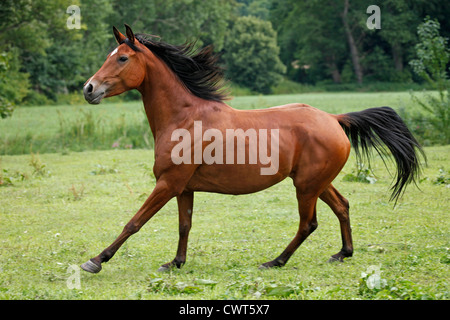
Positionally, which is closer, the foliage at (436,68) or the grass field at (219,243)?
the grass field at (219,243)

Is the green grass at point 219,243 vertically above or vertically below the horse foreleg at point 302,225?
below

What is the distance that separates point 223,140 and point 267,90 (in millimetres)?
47559

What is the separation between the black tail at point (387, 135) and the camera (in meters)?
6.04

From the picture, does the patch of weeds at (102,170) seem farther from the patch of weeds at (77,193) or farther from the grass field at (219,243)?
the patch of weeds at (77,193)

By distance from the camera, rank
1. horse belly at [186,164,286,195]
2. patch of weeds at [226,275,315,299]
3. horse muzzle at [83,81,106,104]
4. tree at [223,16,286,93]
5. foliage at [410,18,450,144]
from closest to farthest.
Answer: patch of weeds at [226,275,315,299]
horse muzzle at [83,81,106,104]
horse belly at [186,164,286,195]
foliage at [410,18,450,144]
tree at [223,16,286,93]

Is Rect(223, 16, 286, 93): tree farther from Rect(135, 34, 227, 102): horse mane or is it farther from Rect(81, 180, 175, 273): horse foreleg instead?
Rect(81, 180, 175, 273): horse foreleg

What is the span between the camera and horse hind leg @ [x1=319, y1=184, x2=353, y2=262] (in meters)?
5.78

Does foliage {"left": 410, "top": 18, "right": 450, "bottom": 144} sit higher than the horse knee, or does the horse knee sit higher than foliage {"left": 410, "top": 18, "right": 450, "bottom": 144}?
foliage {"left": 410, "top": 18, "right": 450, "bottom": 144}

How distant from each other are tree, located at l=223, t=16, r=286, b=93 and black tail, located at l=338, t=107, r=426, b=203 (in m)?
46.1

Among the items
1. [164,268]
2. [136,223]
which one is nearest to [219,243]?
[164,268]

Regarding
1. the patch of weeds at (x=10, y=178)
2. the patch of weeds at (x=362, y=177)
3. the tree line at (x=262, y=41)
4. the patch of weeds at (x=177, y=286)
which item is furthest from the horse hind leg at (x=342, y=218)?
the tree line at (x=262, y=41)

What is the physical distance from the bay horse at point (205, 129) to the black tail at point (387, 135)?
0.36 meters

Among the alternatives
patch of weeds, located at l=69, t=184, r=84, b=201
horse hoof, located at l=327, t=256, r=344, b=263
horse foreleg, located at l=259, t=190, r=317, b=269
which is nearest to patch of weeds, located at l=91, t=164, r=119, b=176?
patch of weeds, located at l=69, t=184, r=84, b=201

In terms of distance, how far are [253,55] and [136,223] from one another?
4833 cm
